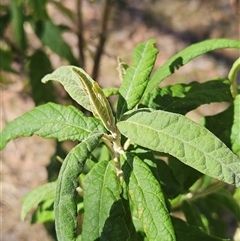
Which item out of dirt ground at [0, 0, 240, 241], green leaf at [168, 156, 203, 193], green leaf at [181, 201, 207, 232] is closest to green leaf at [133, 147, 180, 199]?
green leaf at [168, 156, 203, 193]

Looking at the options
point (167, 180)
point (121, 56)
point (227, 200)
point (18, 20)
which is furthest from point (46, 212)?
point (121, 56)

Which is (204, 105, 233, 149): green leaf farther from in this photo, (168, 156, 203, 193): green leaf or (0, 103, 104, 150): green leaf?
(0, 103, 104, 150): green leaf

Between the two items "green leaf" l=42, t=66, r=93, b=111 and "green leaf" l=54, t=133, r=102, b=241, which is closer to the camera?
"green leaf" l=54, t=133, r=102, b=241

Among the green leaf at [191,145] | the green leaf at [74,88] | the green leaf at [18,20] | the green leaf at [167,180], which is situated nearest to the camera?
the green leaf at [191,145]

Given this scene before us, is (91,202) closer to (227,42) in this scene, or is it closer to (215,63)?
(227,42)

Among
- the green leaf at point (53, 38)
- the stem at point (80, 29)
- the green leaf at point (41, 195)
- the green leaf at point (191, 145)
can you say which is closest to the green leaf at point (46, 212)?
the green leaf at point (41, 195)

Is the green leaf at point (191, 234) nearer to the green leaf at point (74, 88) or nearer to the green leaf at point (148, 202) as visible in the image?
the green leaf at point (148, 202)
